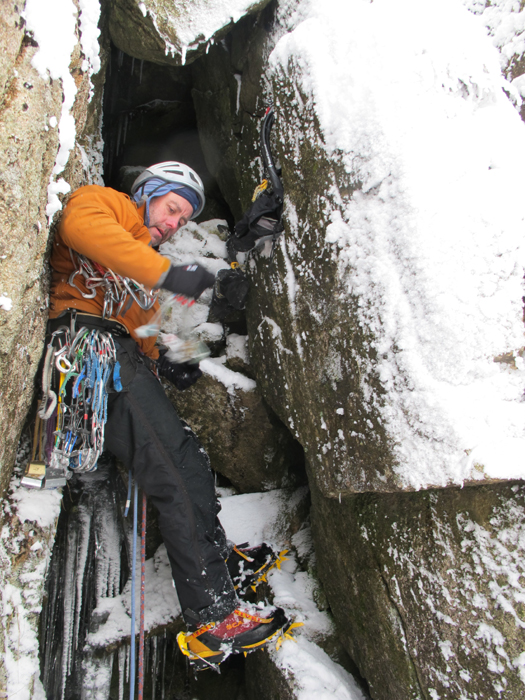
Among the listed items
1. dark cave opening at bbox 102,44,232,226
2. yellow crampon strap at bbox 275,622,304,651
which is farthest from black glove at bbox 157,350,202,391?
dark cave opening at bbox 102,44,232,226

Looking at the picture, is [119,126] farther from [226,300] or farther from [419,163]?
[419,163]

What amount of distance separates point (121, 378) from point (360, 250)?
1485mm

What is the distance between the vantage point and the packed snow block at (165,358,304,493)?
3430mm

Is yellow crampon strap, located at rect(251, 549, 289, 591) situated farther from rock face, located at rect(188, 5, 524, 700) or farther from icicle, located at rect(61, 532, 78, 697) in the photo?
icicle, located at rect(61, 532, 78, 697)

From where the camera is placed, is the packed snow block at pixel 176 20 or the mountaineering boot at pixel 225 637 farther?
the packed snow block at pixel 176 20

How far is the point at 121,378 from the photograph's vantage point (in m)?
2.40

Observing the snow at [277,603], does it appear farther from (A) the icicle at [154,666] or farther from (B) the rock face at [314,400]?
(A) the icicle at [154,666]

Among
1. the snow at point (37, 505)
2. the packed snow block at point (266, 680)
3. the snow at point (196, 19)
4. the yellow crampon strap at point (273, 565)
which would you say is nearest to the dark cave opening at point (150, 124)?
the snow at point (196, 19)

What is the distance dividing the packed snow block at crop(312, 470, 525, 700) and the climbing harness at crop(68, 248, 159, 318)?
1.75m

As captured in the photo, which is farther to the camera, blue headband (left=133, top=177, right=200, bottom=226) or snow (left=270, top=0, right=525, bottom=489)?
blue headband (left=133, top=177, right=200, bottom=226)

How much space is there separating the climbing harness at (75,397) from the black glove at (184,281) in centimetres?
57

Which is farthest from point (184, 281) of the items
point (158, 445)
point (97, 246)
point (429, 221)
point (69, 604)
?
point (69, 604)

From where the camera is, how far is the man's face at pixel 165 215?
270 centimetres

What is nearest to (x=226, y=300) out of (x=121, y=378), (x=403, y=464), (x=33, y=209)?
(x=121, y=378)
